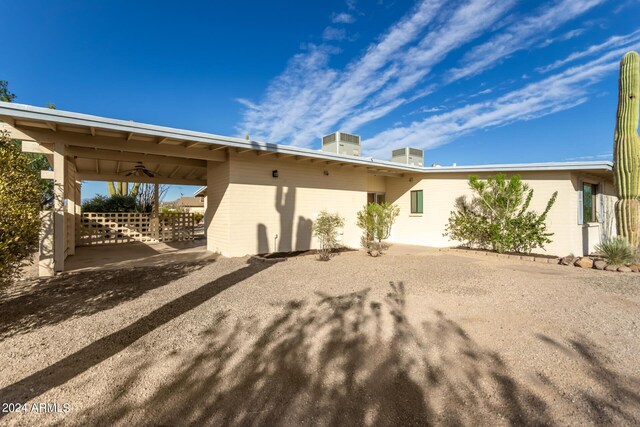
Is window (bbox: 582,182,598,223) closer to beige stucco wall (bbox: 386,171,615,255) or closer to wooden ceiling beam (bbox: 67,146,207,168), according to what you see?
beige stucco wall (bbox: 386,171,615,255)

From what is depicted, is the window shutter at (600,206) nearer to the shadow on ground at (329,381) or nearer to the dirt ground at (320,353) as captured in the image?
the dirt ground at (320,353)

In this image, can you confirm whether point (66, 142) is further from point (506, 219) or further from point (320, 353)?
point (506, 219)

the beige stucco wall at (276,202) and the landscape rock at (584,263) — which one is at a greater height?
the beige stucco wall at (276,202)

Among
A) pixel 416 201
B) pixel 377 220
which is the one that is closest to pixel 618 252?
pixel 377 220

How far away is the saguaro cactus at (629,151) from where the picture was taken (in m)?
8.03

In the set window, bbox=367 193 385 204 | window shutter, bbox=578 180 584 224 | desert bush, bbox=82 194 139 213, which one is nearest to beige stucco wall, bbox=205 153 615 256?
Answer: window shutter, bbox=578 180 584 224

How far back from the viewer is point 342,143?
1114 cm

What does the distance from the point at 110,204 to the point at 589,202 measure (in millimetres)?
21033

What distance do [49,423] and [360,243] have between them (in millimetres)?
10233

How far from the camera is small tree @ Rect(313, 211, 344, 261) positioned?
31.2 feet

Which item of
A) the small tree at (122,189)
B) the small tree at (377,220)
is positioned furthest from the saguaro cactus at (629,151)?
the small tree at (122,189)

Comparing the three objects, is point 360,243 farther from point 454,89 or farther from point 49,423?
point 49,423

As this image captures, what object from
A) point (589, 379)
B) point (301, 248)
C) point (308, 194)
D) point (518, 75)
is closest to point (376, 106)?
point (518, 75)

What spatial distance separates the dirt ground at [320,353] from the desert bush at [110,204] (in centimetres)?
1093
